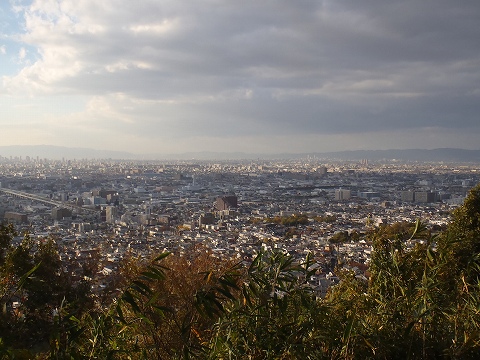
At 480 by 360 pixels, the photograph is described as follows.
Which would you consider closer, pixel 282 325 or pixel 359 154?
pixel 282 325

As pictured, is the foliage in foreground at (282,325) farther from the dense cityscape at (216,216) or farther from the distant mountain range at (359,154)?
the distant mountain range at (359,154)

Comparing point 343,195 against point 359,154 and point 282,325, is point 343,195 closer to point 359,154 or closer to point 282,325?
point 282,325

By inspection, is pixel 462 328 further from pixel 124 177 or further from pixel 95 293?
pixel 124 177

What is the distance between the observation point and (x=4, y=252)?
6215 mm

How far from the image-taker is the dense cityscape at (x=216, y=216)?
12.1m

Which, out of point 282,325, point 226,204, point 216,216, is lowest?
point 216,216

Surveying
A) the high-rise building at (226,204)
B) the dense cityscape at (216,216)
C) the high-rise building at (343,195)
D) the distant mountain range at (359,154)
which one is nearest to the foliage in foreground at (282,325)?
the dense cityscape at (216,216)


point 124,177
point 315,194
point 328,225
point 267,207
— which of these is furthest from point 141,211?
point 124,177

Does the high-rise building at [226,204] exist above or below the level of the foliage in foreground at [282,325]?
below

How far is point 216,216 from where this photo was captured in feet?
76.6

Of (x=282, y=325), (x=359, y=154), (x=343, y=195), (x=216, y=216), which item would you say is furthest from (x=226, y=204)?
(x=359, y=154)

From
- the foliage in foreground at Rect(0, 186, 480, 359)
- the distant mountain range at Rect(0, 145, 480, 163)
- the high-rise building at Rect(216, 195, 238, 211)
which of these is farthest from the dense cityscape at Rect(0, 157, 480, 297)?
the distant mountain range at Rect(0, 145, 480, 163)

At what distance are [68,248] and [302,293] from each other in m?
12.0

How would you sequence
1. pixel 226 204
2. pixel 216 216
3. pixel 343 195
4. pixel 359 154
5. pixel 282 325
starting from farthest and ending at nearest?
pixel 359 154 → pixel 343 195 → pixel 226 204 → pixel 216 216 → pixel 282 325
